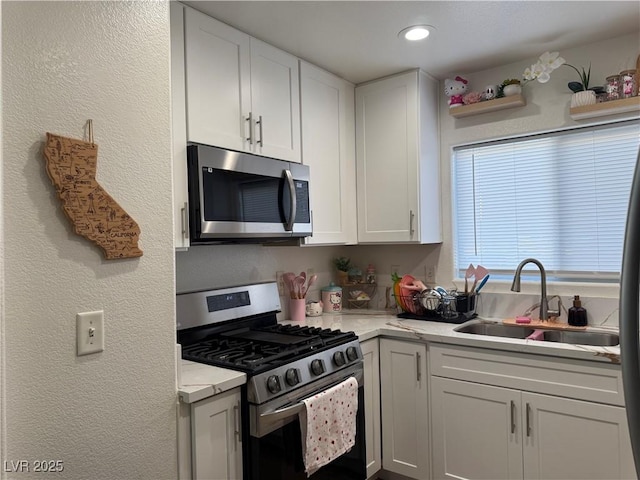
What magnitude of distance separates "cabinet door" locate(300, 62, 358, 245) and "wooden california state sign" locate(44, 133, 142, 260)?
132cm

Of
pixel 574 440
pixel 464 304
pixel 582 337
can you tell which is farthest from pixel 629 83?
pixel 574 440

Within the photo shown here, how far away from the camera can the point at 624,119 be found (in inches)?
94.5

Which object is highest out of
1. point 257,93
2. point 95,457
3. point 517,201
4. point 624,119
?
point 257,93

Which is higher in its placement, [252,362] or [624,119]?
[624,119]

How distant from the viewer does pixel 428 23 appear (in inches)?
86.2

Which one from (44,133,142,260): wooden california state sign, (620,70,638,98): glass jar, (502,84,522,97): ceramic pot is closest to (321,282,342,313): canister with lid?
(502,84,522,97): ceramic pot

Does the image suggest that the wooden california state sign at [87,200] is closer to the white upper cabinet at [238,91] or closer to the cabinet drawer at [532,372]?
the white upper cabinet at [238,91]

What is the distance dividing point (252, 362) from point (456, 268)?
1682 millimetres

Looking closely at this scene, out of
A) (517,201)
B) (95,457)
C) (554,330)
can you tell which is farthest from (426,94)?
(95,457)

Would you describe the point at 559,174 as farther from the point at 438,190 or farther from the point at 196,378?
the point at 196,378

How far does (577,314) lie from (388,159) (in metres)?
1.36

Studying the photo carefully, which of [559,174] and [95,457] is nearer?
[95,457]

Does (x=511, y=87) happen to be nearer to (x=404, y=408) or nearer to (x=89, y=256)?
(x=404, y=408)

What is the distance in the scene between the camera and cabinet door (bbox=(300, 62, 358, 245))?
2.62 metres
